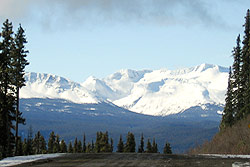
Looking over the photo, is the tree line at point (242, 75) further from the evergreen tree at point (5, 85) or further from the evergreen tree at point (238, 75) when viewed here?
the evergreen tree at point (5, 85)

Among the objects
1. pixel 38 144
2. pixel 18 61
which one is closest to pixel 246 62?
pixel 18 61

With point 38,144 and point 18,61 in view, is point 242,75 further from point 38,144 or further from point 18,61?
point 38,144

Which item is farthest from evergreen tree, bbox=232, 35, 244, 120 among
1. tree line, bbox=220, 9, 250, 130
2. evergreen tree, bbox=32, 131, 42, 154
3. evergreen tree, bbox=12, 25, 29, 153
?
evergreen tree, bbox=32, 131, 42, 154

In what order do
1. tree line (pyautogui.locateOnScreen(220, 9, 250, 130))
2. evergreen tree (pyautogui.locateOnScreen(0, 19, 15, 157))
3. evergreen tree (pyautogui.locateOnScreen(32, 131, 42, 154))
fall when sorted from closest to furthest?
1. evergreen tree (pyautogui.locateOnScreen(0, 19, 15, 157))
2. tree line (pyautogui.locateOnScreen(220, 9, 250, 130))
3. evergreen tree (pyautogui.locateOnScreen(32, 131, 42, 154))

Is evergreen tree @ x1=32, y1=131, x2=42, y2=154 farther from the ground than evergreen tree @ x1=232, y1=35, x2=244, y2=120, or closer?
closer

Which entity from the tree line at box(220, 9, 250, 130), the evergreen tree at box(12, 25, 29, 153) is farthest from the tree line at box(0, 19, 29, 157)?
the tree line at box(220, 9, 250, 130)

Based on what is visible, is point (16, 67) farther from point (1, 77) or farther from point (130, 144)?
point (130, 144)

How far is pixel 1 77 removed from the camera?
46.5 metres

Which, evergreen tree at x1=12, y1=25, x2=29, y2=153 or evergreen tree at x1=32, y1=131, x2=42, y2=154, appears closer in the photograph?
evergreen tree at x1=12, y1=25, x2=29, y2=153

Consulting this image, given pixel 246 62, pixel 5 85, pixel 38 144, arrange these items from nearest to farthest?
1. pixel 5 85
2. pixel 246 62
3. pixel 38 144

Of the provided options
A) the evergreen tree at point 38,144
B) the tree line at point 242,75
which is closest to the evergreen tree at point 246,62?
the tree line at point 242,75

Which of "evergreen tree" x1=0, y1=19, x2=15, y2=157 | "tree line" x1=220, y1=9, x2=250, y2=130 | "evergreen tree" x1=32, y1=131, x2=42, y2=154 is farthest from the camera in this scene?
"evergreen tree" x1=32, y1=131, x2=42, y2=154

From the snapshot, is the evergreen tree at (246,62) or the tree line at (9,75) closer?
the tree line at (9,75)

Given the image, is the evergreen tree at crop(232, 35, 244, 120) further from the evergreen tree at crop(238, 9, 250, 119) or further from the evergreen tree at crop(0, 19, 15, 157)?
the evergreen tree at crop(0, 19, 15, 157)
